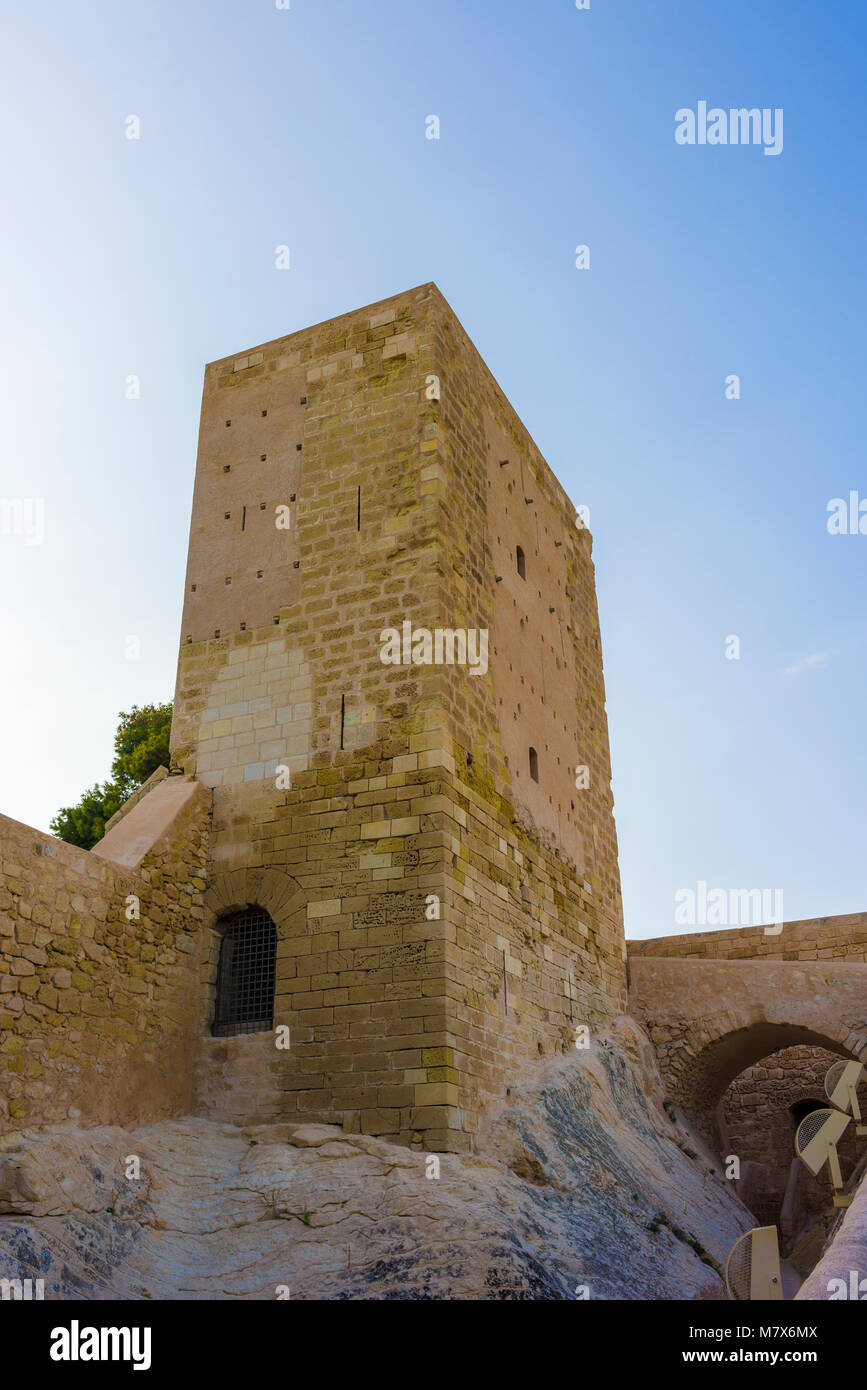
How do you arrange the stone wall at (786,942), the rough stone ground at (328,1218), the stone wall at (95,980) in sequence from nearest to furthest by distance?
the rough stone ground at (328,1218)
the stone wall at (95,980)
the stone wall at (786,942)

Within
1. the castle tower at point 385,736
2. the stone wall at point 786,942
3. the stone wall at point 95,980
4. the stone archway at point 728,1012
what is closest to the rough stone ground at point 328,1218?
the stone wall at point 95,980

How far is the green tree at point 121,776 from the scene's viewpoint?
20.6m

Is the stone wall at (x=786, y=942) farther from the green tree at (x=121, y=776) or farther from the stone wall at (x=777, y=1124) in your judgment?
the green tree at (x=121, y=776)

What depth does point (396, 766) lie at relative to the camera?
10.1 metres

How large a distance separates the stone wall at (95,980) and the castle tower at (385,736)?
406 millimetres

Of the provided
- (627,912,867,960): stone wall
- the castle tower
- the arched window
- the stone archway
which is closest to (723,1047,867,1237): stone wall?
(627,912,867,960): stone wall

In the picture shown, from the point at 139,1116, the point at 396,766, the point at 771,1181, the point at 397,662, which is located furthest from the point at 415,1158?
the point at 771,1181

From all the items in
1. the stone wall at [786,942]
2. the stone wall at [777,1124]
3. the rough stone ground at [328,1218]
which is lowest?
the rough stone ground at [328,1218]

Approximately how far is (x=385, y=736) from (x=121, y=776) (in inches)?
477

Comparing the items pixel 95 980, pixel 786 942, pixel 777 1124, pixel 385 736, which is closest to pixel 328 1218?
pixel 95 980

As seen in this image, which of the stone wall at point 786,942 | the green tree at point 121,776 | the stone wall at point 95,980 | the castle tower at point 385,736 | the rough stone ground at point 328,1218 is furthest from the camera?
the green tree at point 121,776

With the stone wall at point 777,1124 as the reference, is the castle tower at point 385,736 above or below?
above
